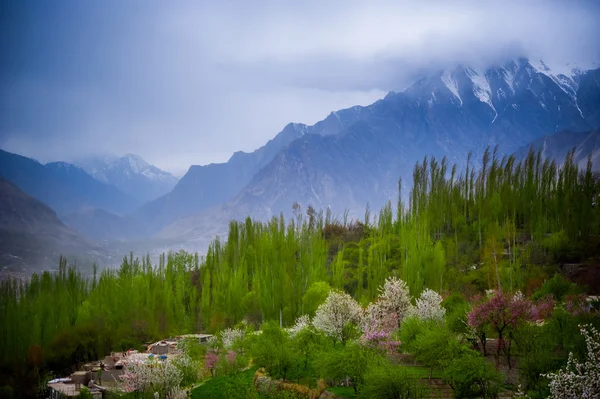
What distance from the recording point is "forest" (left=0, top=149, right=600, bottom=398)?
27766 millimetres

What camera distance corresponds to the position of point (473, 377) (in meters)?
21.9

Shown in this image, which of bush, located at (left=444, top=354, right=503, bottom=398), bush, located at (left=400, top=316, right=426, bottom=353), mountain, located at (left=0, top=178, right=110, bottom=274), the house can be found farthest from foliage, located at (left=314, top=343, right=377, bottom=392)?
mountain, located at (left=0, top=178, right=110, bottom=274)

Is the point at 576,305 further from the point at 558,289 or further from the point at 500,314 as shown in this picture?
the point at 500,314

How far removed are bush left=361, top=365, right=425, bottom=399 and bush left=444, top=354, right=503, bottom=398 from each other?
180 cm

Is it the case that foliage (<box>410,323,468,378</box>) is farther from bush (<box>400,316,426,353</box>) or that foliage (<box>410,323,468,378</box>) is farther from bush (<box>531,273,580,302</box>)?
bush (<box>531,273,580,302</box>)

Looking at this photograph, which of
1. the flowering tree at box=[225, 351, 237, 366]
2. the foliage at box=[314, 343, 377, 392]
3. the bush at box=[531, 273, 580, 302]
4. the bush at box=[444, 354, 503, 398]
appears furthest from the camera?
the bush at box=[531, 273, 580, 302]

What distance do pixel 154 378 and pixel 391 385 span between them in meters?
12.4

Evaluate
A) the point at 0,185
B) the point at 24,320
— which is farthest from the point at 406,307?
the point at 0,185

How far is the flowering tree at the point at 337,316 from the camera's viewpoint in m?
33.8

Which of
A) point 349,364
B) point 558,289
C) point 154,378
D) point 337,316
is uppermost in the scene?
point 558,289

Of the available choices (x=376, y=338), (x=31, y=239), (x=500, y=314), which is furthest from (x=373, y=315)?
(x=31, y=239)

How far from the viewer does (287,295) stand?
5188cm

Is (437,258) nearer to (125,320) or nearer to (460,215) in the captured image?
(460,215)

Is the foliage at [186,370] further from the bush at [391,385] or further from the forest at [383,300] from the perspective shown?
the bush at [391,385]
